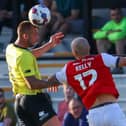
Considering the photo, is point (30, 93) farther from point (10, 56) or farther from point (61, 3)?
point (61, 3)

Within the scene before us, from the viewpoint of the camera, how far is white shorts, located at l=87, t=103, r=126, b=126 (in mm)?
7938

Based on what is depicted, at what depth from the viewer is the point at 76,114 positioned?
32.0 ft

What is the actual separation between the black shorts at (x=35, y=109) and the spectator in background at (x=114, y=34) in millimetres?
2919

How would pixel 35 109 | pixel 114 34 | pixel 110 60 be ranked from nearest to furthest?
1. pixel 110 60
2. pixel 35 109
3. pixel 114 34

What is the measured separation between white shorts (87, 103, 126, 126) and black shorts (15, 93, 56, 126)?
2.86 ft

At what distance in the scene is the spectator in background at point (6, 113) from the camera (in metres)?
10.9

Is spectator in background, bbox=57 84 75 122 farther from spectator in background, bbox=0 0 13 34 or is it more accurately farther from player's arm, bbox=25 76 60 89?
spectator in background, bbox=0 0 13 34

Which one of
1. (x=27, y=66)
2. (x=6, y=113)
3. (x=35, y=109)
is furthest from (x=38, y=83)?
(x=6, y=113)

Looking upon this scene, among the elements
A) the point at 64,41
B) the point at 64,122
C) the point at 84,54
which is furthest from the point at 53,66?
the point at 84,54

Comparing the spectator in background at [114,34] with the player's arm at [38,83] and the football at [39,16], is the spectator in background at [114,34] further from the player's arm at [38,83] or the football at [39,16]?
the player's arm at [38,83]

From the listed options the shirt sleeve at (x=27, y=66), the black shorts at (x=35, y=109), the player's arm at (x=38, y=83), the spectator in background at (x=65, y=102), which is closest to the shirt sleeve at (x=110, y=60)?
the player's arm at (x=38, y=83)

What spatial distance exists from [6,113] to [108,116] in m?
3.30

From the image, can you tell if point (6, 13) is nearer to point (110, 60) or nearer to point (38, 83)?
point (38, 83)

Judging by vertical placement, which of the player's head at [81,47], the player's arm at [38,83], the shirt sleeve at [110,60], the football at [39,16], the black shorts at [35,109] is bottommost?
the black shorts at [35,109]
